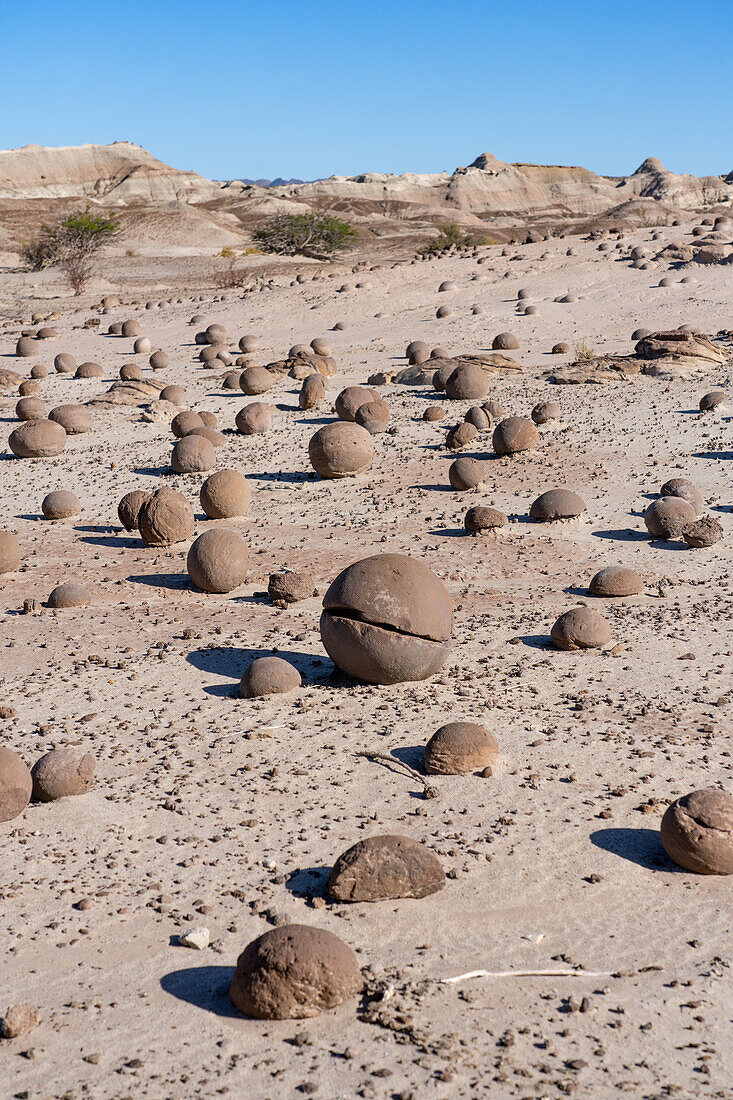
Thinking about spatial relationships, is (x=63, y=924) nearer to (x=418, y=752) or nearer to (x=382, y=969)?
(x=382, y=969)

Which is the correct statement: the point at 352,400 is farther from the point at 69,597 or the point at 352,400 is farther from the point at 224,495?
the point at 69,597

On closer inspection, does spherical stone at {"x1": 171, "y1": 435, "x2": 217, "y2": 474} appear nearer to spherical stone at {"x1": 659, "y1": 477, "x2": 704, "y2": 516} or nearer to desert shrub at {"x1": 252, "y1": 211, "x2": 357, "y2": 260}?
spherical stone at {"x1": 659, "y1": 477, "x2": 704, "y2": 516}

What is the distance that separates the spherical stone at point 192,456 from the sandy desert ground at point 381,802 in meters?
0.15

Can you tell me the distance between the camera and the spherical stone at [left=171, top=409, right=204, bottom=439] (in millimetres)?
14859

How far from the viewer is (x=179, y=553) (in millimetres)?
10367

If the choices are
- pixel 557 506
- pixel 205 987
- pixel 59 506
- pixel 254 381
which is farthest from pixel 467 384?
pixel 205 987

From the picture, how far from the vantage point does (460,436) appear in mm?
13562

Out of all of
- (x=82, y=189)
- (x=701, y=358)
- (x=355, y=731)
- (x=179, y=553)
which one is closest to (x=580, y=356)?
(x=701, y=358)

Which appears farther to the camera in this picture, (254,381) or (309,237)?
(309,237)

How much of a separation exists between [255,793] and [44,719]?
1839 millimetres

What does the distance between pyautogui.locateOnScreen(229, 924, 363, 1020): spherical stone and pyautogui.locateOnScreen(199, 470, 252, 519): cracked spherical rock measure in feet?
25.1

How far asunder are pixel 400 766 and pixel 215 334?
58.0 ft

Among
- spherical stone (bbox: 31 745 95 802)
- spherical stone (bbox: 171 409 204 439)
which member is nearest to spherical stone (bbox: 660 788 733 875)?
spherical stone (bbox: 31 745 95 802)

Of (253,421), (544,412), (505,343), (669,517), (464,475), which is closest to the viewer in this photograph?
(669,517)
